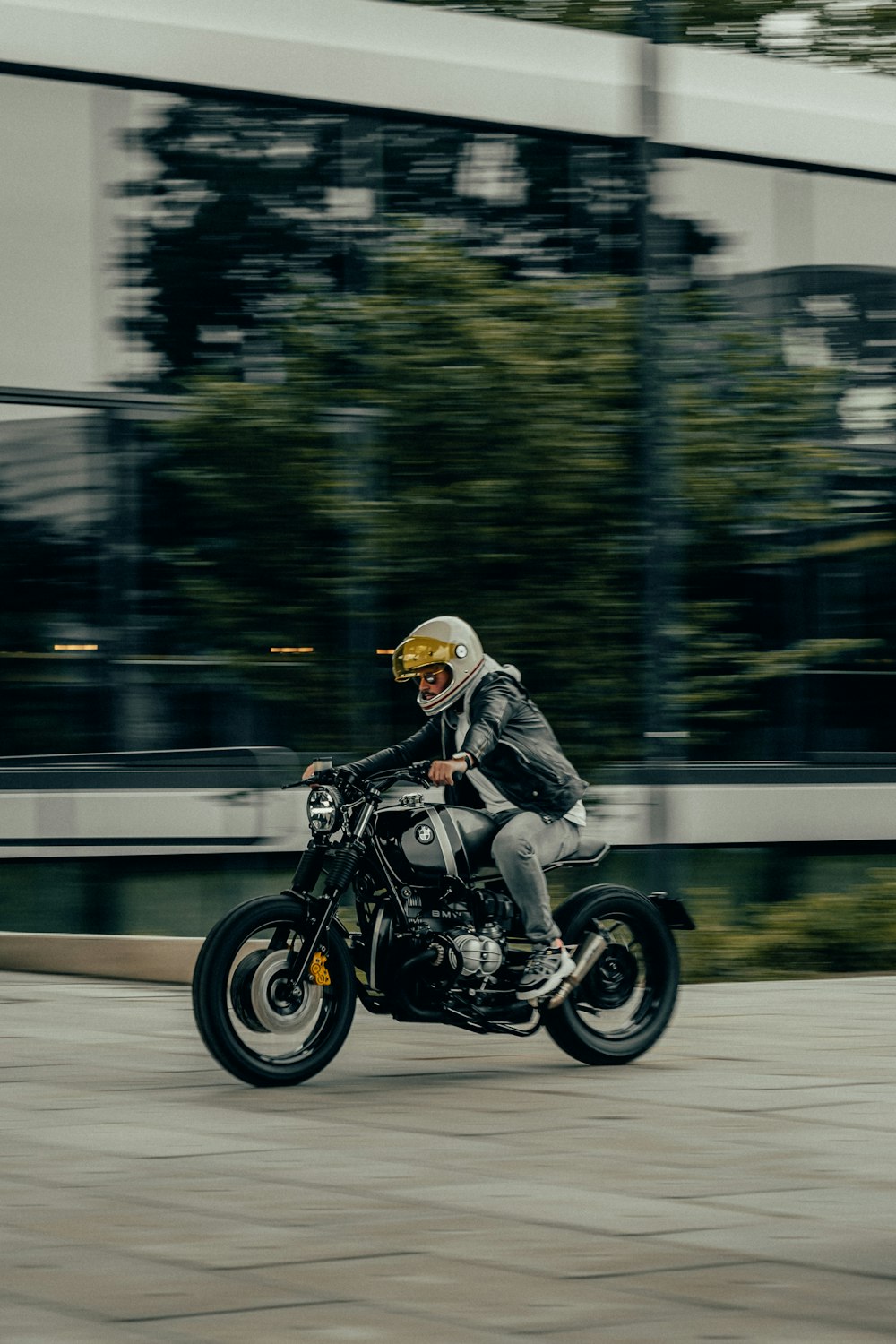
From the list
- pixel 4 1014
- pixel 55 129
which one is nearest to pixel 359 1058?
pixel 4 1014

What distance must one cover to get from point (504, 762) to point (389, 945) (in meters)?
0.81

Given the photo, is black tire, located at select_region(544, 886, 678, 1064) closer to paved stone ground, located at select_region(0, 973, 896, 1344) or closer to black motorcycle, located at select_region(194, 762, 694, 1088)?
black motorcycle, located at select_region(194, 762, 694, 1088)

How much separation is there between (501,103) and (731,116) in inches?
97.9

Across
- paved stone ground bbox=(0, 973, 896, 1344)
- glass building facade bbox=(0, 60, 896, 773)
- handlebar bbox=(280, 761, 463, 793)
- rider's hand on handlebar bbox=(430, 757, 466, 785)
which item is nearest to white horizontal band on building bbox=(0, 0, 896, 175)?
glass building facade bbox=(0, 60, 896, 773)

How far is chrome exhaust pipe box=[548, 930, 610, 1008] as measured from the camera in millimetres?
8414

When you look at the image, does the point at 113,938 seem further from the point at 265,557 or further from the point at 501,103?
the point at 501,103

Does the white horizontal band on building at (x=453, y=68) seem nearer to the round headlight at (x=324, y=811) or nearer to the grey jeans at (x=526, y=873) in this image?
the grey jeans at (x=526, y=873)

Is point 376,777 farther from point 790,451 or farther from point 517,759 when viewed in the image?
point 790,451

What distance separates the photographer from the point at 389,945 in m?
8.25

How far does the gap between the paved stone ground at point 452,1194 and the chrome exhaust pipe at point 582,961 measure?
11.9 inches

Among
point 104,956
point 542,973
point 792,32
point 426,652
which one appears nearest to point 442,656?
point 426,652

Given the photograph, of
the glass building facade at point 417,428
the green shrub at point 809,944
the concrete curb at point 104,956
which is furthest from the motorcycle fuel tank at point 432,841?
the glass building facade at point 417,428

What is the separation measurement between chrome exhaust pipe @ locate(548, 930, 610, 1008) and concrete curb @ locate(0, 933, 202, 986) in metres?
4.26

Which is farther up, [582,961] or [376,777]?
[376,777]
